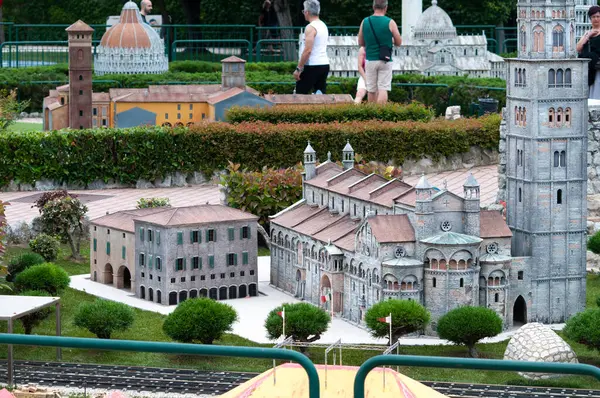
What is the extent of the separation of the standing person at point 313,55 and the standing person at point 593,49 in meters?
8.57

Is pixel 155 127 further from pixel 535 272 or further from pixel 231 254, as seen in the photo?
pixel 535 272

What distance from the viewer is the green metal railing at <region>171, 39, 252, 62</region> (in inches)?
3024

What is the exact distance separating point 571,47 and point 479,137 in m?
14.0

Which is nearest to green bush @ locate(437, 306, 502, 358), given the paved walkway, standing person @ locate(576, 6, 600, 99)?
the paved walkway

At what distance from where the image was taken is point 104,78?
5812 cm

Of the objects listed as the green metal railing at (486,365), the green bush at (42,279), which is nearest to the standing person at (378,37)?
the green bush at (42,279)

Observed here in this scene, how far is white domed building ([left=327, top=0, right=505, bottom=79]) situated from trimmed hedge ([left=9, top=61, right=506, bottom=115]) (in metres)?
6.06

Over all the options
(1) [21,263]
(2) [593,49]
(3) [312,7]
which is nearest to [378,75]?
(3) [312,7]

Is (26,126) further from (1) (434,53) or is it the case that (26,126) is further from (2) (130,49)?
(1) (434,53)

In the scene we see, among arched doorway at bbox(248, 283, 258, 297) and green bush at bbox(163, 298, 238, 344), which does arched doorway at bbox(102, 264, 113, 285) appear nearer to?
arched doorway at bbox(248, 283, 258, 297)

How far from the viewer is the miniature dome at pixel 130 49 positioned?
56844 millimetres

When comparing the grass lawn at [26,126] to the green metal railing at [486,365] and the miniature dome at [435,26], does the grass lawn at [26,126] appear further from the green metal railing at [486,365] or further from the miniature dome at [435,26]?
the green metal railing at [486,365]

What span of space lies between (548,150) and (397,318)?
5.06m

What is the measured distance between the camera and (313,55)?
45.8m
